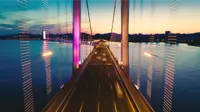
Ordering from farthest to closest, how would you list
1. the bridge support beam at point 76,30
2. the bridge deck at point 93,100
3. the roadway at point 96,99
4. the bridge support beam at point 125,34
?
the bridge support beam at point 76,30, the bridge support beam at point 125,34, the roadway at point 96,99, the bridge deck at point 93,100

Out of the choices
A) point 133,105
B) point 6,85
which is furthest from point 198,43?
point 133,105

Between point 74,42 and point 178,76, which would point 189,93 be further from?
point 74,42

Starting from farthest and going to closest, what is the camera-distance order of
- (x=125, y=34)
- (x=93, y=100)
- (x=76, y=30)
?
(x=76, y=30) → (x=125, y=34) → (x=93, y=100)

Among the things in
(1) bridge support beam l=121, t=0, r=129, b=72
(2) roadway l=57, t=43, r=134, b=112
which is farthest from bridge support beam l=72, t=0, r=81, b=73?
(2) roadway l=57, t=43, r=134, b=112

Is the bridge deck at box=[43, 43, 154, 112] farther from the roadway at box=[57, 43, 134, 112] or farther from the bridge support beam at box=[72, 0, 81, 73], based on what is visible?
the bridge support beam at box=[72, 0, 81, 73]

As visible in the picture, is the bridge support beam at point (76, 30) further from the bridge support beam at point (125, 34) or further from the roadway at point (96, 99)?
the roadway at point (96, 99)

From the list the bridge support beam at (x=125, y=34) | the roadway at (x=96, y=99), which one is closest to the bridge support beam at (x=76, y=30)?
the bridge support beam at (x=125, y=34)

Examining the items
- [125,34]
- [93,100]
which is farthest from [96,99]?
[125,34]

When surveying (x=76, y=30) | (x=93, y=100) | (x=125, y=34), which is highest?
(x=76, y=30)

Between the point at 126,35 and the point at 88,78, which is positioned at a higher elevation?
the point at 126,35

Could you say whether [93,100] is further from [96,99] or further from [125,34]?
[125,34]

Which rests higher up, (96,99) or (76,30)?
(76,30)

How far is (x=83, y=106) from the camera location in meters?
16.1

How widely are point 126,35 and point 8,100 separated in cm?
1684
